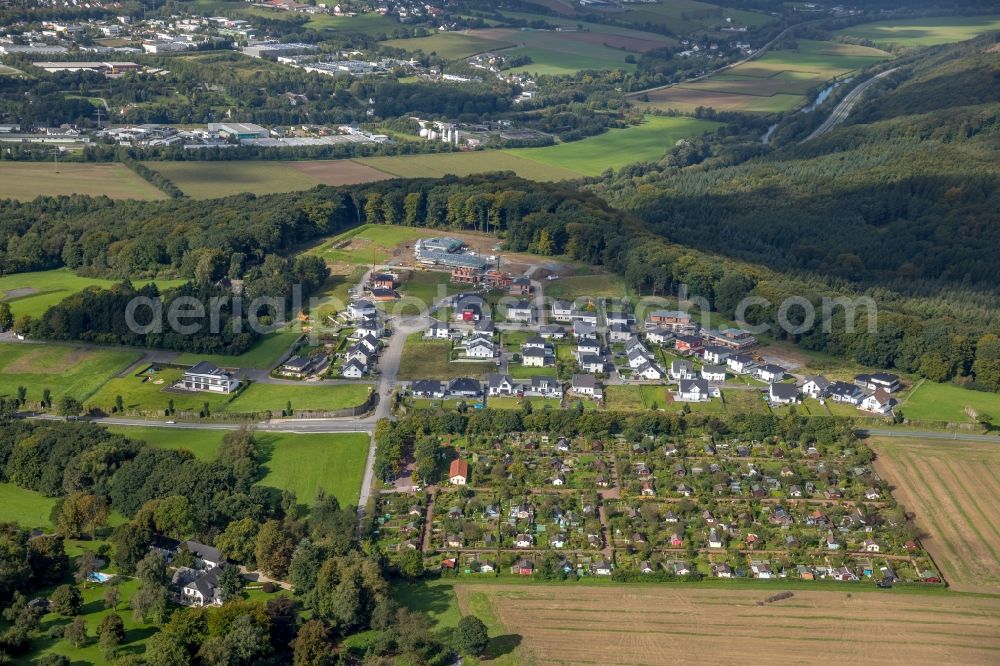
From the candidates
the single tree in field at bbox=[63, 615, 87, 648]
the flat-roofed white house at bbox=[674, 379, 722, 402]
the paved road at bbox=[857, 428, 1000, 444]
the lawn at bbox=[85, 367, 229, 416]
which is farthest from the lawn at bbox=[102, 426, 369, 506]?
the paved road at bbox=[857, 428, 1000, 444]

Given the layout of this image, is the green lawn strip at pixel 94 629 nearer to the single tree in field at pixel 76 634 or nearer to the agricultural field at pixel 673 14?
the single tree in field at pixel 76 634

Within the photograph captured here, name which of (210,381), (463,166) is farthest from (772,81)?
(210,381)

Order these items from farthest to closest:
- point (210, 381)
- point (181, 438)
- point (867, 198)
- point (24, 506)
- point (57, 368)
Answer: point (867, 198) < point (57, 368) < point (210, 381) < point (181, 438) < point (24, 506)

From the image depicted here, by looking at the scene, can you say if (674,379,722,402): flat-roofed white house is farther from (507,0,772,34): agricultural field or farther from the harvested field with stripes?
(507,0,772,34): agricultural field

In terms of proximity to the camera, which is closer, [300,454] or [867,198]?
[300,454]

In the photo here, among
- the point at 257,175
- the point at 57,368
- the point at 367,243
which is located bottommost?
the point at 57,368

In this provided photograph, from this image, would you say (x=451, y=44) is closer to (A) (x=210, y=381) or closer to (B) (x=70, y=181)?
(B) (x=70, y=181)

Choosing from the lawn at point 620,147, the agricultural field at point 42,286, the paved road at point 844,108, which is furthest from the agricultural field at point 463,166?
the agricultural field at point 42,286
